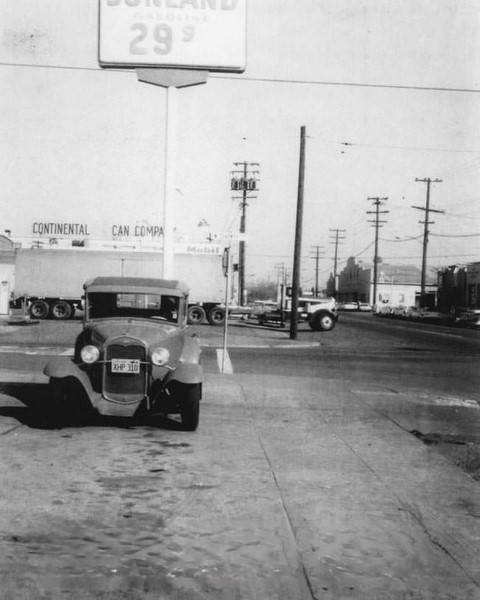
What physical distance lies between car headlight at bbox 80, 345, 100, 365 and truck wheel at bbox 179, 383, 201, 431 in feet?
3.56

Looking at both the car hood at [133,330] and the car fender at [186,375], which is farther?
the car hood at [133,330]

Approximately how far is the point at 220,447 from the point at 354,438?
1.73 m

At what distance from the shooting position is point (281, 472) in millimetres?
6559

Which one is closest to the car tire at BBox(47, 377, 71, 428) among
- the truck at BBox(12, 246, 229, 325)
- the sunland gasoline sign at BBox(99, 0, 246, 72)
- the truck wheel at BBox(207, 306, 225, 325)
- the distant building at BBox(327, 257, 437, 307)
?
the sunland gasoline sign at BBox(99, 0, 246, 72)

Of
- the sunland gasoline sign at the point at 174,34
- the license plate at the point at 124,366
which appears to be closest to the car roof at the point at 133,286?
the license plate at the point at 124,366

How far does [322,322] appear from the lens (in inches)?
1398

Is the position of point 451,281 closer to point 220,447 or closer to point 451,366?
point 451,366

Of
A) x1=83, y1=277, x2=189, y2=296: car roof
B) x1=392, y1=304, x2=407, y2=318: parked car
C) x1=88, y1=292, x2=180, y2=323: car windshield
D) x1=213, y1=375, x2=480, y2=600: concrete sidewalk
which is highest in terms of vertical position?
x1=83, y1=277, x2=189, y2=296: car roof

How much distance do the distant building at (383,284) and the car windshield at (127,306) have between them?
9754cm

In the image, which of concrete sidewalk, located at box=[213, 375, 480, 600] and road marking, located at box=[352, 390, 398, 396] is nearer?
concrete sidewalk, located at box=[213, 375, 480, 600]

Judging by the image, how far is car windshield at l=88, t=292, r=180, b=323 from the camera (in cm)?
962

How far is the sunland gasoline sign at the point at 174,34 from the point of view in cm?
1246

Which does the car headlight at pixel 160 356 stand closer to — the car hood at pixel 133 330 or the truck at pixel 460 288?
the car hood at pixel 133 330

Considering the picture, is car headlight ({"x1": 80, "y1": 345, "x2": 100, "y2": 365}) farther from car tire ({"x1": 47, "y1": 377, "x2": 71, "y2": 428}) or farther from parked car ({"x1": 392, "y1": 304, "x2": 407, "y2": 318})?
parked car ({"x1": 392, "y1": 304, "x2": 407, "y2": 318})
